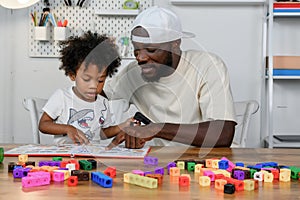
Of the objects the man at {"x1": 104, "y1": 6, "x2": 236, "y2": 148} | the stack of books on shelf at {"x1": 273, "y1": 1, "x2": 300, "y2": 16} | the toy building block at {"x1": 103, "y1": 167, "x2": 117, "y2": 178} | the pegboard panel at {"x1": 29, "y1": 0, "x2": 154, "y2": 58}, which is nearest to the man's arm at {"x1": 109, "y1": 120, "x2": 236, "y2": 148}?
the man at {"x1": 104, "y1": 6, "x2": 236, "y2": 148}

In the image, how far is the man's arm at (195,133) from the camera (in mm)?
1586

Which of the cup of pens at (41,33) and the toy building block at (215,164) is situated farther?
the cup of pens at (41,33)

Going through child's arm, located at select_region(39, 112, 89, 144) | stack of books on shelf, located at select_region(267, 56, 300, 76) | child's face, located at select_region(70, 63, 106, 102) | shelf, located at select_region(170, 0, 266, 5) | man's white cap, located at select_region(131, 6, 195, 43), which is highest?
shelf, located at select_region(170, 0, 266, 5)

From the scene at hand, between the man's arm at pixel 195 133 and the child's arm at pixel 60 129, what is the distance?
0.11 metres

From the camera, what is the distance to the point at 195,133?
5.48 feet

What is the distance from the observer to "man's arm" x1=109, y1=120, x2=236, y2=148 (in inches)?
62.4

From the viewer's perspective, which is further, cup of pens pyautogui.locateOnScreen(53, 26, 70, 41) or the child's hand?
cup of pens pyautogui.locateOnScreen(53, 26, 70, 41)

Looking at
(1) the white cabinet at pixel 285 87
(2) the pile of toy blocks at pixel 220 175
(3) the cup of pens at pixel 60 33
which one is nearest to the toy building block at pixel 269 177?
(2) the pile of toy blocks at pixel 220 175

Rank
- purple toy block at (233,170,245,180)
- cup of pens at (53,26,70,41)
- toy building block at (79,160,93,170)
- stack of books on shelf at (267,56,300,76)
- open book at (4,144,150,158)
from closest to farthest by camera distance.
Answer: purple toy block at (233,170,245,180)
toy building block at (79,160,93,170)
open book at (4,144,150,158)
stack of books on shelf at (267,56,300,76)
cup of pens at (53,26,70,41)

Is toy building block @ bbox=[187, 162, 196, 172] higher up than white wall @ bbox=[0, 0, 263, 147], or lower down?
lower down

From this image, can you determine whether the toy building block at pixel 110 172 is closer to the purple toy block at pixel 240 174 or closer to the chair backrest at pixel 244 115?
the purple toy block at pixel 240 174

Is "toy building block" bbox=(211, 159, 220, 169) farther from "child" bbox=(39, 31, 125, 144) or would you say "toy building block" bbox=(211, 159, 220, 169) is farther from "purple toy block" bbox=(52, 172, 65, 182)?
"child" bbox=(39, 31, 125, 144)

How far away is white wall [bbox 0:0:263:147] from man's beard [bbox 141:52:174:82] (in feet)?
2.72

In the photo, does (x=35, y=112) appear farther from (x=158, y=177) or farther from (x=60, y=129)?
(x=158, y=177)
